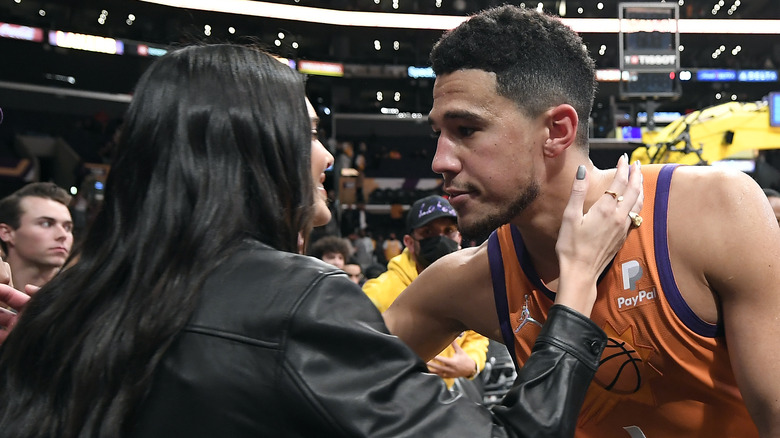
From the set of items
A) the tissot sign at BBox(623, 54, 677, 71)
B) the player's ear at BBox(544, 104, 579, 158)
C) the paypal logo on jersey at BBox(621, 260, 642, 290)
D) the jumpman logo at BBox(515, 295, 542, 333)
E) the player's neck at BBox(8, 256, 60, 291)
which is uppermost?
the tissot sign at BBox(623, 54, 677, 71)

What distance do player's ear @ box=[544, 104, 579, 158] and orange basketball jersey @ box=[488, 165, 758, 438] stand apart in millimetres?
227

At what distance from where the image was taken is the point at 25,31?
1952cm

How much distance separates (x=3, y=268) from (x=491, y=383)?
119 inches

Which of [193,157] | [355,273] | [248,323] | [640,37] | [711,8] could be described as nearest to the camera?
[248,323]

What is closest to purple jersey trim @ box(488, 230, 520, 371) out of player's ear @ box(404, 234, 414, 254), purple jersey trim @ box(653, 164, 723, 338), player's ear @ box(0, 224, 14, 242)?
purple jersey trim @ box(653, 164, 723, 338)

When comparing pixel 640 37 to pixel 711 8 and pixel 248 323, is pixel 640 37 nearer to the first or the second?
pixel 248 323

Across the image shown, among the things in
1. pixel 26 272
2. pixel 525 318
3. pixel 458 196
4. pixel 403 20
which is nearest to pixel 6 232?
pixel 26 272

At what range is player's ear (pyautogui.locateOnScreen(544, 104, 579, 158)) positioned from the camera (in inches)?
80.4

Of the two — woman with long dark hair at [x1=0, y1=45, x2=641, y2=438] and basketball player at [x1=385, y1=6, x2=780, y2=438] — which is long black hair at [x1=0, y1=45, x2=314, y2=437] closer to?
woman with long dark hair at [x1=0, y1=45, x2=641, y2=438]

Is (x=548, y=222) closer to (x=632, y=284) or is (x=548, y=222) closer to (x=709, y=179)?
(x=632, y=284)

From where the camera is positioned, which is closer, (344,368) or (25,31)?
(344,368)

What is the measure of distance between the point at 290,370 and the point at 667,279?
3.64 feet

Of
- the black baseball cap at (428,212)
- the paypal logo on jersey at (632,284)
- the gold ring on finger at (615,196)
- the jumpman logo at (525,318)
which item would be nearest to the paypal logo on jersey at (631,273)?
the paypal logo on jersey at (632,284)

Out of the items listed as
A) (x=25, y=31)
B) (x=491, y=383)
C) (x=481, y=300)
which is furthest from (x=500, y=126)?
(x=25, y=31)
